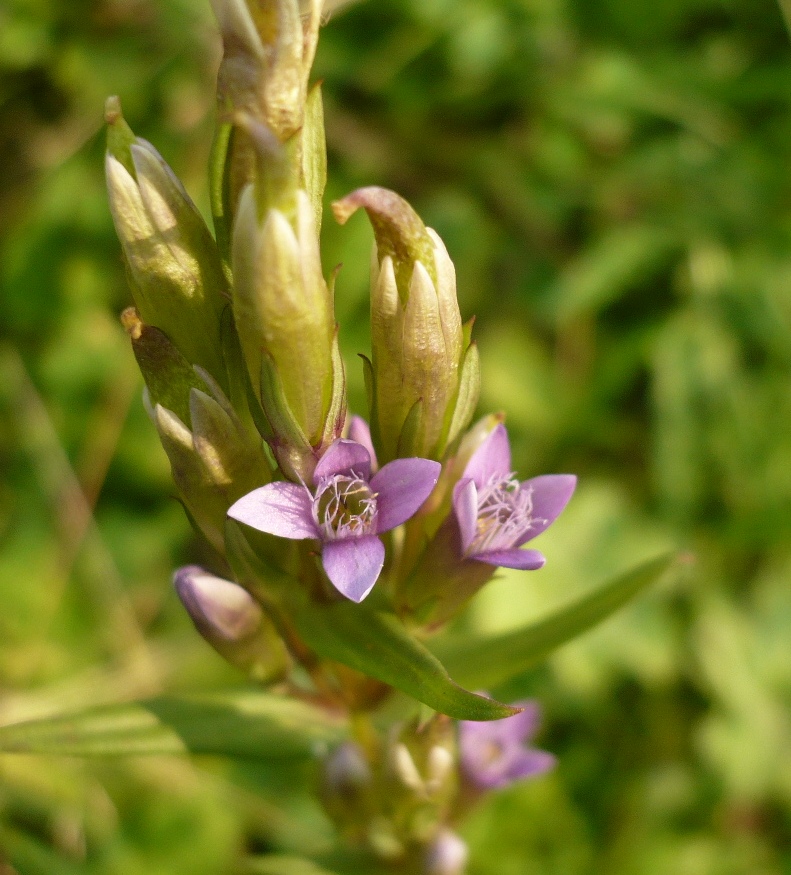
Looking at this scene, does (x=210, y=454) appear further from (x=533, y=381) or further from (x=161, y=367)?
(x=533, y=381)

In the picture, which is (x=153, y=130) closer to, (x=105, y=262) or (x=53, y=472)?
(x=105, y=262)

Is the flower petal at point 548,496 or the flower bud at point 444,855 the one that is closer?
the flower petal at point 548,496

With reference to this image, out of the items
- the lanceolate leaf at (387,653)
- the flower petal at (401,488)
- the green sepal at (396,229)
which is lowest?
the lanceolate leaf at (387,653)

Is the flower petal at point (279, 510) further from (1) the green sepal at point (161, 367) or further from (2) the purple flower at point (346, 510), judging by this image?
(1) the green sepal at point (161, 367)

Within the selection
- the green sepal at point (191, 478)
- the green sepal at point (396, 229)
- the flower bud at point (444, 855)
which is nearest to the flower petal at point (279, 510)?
the green sepal at point (191, 478)

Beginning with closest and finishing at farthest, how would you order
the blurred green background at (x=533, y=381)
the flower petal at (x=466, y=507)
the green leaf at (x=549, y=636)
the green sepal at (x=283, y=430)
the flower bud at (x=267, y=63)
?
the flower bud at (x=267, y=63), the green sepal at (x=283, y=430), the flower petal at (x=466, y=507), the green leaf at (x=549, y=636), the blurred green background at (x=533, y=381)

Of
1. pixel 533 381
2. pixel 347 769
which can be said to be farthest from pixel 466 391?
pixel 533 381

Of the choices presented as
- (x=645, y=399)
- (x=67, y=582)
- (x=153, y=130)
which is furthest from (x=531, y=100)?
(x=67, y=582)
